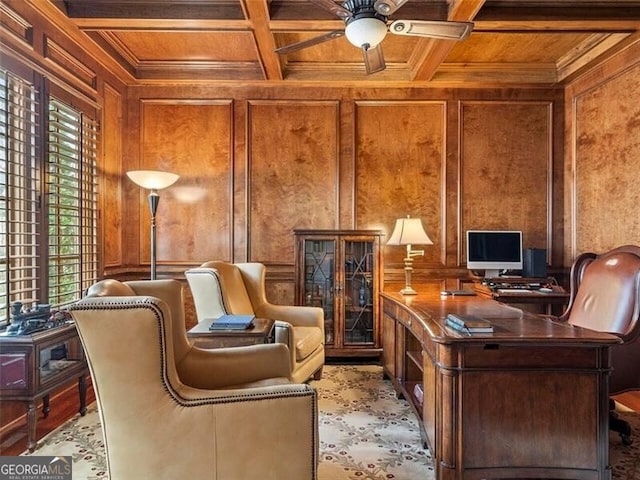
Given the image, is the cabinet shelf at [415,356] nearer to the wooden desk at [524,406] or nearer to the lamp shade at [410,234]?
the wooden desk at [524,406]

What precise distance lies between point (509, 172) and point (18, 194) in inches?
165

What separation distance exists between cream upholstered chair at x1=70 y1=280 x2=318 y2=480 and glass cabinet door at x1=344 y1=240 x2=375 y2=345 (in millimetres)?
2284

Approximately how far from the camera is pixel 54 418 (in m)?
2.63

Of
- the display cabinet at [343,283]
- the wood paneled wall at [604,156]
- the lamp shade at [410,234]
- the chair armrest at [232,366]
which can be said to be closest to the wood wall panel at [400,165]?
the display cabinet at [343,283]

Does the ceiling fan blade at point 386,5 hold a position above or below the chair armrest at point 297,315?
above

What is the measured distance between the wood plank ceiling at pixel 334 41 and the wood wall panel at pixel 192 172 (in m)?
0.36

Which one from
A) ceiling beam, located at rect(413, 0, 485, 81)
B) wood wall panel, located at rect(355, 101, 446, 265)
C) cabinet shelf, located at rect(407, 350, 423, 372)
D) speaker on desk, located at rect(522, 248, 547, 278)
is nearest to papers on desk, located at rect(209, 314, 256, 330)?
cabinet shelf, located at rect(407, 350, 423, 372)

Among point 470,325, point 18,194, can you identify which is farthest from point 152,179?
point 470,325

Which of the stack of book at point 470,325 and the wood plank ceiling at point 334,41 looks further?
the wood plank ceiling at point 334,41

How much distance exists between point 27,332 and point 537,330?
2707 millimetres

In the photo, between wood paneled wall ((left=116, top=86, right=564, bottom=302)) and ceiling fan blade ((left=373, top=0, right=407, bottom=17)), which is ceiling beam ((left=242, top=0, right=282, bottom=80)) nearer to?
wood paneled wall ((left=116, top=86, right=564, bottom=302))

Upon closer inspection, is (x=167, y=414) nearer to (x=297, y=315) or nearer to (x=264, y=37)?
(x=297, y=315)

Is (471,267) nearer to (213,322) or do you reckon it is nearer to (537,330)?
(537,330)

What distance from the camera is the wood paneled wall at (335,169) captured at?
4.04 metres
